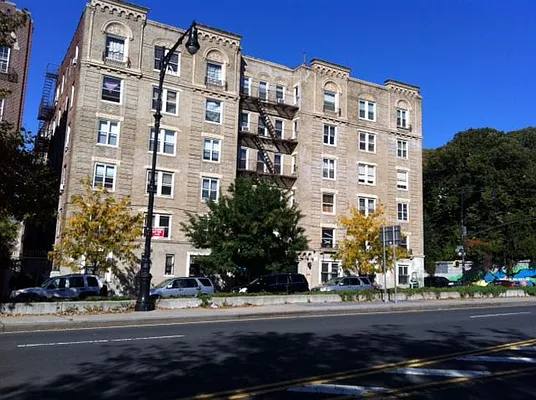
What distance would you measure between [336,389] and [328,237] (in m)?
38.4

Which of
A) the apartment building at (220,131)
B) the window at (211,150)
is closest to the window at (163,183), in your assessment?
the apartment building at (220,131)

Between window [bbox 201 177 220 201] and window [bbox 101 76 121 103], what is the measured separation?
8.35 metres

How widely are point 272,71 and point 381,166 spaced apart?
13063 millimetres

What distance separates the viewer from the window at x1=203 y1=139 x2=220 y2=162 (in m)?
39.8

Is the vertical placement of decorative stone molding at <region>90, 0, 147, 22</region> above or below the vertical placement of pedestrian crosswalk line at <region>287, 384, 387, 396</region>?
above

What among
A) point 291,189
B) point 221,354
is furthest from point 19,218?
point 291,189

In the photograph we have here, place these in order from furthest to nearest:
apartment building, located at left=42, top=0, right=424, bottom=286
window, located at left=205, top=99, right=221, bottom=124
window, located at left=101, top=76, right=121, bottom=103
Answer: window, located at left=205, top=99, right=221, bottom=124 → window, located at left=101, top=76, right=121, bottom=103 → apartment building, located at left=42, top=0, right=424, bottom=286

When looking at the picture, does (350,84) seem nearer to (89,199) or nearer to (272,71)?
(272,71)

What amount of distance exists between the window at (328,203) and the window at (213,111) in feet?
37.2

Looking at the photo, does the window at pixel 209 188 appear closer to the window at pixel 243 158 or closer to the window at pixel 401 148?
the window at pixel 243 158

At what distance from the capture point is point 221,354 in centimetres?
978

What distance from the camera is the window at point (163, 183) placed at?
1476 inches

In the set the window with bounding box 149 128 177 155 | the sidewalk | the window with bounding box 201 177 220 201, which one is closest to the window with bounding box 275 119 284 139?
the window with bounding box 201 177 220 201

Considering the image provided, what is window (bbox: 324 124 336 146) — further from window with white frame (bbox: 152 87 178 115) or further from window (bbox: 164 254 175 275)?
window (bbox: 164 254 175 275)
